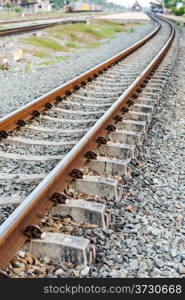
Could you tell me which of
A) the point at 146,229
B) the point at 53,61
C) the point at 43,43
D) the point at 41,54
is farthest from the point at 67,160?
the point at 43,43

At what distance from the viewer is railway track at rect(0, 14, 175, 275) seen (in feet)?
9.93

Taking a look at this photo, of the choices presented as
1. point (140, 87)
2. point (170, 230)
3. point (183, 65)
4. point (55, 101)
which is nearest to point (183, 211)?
point (170, 230)

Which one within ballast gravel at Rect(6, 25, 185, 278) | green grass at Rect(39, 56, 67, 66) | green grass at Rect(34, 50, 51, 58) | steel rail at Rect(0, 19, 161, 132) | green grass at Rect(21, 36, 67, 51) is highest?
green grass at Rect(21, 36, 67, 51)

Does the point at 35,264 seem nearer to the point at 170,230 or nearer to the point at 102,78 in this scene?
the point at 170,230

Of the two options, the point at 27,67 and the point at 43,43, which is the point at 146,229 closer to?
the point at 27,67

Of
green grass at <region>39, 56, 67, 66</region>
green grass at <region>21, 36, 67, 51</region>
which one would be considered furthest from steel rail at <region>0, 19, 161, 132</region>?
green grass at <region>21, 36, 67, 51</region>

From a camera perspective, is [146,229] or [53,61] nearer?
[146,229]

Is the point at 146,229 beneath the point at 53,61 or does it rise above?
beneath

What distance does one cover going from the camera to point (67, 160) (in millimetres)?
4098

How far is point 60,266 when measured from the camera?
2.95 metres

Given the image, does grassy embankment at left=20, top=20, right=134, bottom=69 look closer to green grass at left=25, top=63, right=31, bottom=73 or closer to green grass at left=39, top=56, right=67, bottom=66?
green grass at left=39, top=56, right=67, bottom=66

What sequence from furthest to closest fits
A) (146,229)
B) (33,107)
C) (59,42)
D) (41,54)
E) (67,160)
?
(59,42) < (41,54) < (33,107) < (67,160) < (146,229)

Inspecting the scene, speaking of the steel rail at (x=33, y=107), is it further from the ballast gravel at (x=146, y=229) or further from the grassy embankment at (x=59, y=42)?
the grassy embankment at (x=59, y=42)

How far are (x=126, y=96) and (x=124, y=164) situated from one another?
3009 mm
